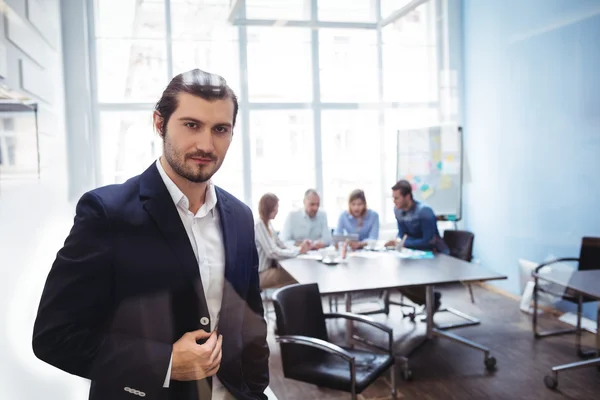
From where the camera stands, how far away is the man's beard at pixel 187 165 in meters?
1.22

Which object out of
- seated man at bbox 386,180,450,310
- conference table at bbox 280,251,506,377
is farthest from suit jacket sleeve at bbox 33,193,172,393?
seated man at bbox 386,180,450,310

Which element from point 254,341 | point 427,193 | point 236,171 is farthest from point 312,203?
point 254,341

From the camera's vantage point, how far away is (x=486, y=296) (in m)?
5.66

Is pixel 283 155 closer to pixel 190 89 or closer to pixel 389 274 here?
pixel 389 274

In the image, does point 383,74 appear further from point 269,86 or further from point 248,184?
point 248,184

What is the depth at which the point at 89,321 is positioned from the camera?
3.55 ft

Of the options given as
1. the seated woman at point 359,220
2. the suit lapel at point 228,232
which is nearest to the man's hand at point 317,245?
the seated woman at point 359,220

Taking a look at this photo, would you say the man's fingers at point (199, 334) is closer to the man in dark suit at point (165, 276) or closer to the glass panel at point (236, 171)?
the man in dark suit at point (165, 276)

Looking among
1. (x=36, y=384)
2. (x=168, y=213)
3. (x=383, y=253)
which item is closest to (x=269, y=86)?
(x=383, y=253)

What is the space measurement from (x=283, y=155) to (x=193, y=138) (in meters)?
4.67

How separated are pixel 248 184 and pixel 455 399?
3415 millimetres

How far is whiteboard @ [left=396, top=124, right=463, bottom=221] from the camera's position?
19.7 ft

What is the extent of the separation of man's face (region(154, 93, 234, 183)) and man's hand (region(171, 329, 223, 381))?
382mm

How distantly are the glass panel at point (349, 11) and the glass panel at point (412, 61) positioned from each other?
187 centimetres
